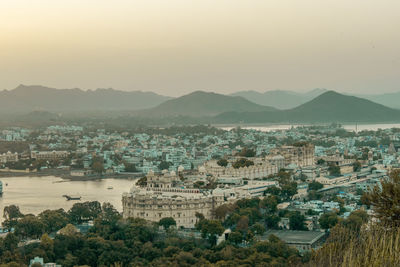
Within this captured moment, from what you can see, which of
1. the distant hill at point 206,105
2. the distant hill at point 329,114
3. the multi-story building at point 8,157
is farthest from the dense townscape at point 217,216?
the distant hill at point 206,105

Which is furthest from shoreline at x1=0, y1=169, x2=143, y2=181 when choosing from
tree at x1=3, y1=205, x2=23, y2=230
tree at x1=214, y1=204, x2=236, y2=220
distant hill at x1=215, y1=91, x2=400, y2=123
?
distant hill at x1=215, y1=91, x2=400, y2=123

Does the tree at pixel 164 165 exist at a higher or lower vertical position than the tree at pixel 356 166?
lower

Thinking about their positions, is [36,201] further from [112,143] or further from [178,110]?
[178,110]

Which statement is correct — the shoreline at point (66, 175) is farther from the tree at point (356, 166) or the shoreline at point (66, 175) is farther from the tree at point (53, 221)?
the tree at point (53, 221)

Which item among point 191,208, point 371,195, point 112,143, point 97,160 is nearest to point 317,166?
point 191,208

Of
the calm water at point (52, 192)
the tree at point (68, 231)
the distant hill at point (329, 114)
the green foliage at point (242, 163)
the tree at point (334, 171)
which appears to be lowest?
the calm water at point (52, 192)

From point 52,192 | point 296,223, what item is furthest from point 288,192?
point 52,192

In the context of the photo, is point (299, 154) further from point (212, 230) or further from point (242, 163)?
point (212, 230)
